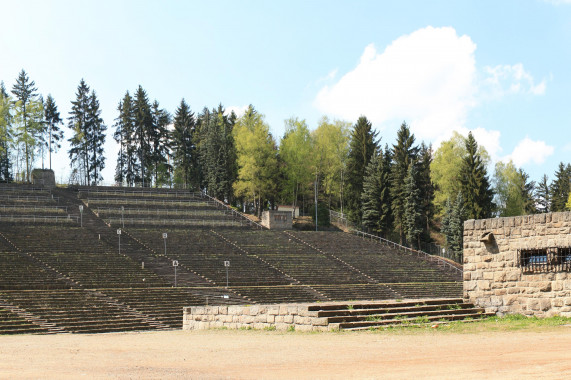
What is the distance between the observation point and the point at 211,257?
136 feet

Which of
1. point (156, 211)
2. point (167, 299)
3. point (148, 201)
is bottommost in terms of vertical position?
point (167, 299)

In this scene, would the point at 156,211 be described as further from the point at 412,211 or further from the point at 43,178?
the point at 412,211

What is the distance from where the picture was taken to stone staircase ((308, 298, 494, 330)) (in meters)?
13.8

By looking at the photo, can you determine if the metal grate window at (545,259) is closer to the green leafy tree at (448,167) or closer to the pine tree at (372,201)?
the pine tree at (372,201)

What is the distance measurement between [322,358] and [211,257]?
32813 millimetres

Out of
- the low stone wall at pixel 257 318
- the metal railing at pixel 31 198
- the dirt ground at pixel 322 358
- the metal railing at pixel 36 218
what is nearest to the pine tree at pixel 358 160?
the metal railing at pixel 36 218

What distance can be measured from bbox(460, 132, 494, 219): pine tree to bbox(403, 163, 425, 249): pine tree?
4416 mm

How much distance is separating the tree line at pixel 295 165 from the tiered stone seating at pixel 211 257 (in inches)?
698

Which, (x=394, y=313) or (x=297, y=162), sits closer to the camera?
(x=394, y=313)

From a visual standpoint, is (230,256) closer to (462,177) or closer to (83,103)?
(462,177)

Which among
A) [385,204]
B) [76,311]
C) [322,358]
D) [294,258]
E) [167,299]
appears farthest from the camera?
[385,204]

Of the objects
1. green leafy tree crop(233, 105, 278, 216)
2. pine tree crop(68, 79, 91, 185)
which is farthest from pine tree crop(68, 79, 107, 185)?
green leafy tree crop(233, 105, 278, 216)

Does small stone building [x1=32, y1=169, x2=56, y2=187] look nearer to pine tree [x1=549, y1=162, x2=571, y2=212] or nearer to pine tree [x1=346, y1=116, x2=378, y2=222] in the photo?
pine tree [x1=346, y1=116, x2=378, y2=222]

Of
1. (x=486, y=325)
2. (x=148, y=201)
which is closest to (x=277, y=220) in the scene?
(x=148, y=201)
